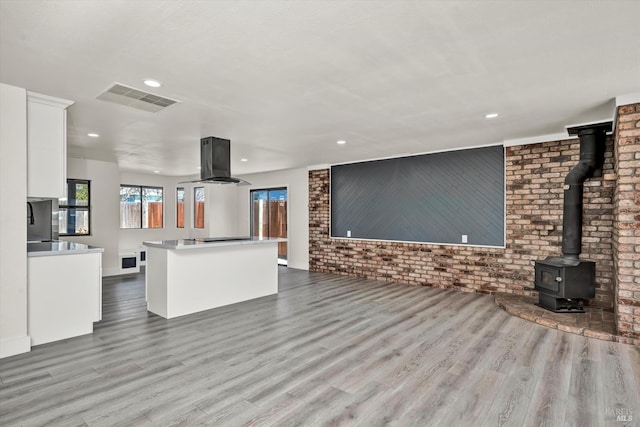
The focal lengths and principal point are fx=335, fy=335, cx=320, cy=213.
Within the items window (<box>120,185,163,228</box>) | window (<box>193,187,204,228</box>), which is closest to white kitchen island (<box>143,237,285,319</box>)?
window (<box>193,187,204,228</box>)

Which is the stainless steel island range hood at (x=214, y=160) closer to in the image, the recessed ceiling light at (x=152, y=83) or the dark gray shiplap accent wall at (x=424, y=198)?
the recessed ceiling light at (x=152, y=83)

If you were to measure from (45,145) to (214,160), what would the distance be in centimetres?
196

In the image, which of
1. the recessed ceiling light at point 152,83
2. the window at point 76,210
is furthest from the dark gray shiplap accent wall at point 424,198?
the window at point 76,210

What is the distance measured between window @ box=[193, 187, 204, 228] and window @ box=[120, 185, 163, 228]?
935 millimetres

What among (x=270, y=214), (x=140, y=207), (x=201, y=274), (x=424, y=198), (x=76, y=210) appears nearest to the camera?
(x=201, y=274)

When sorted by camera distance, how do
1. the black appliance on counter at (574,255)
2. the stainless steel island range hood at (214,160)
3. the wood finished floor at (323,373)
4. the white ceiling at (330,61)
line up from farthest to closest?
the stainless steel island range hood at (214,160) < the black appliance on counter at (574,255) < the wood finished floor at (323,373) < the white ceiling at (330,61)

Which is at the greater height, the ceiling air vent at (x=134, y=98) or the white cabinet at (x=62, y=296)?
the ceiling air vent at (x=134, y=98)

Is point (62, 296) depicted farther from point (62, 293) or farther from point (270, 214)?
point (270, 214)

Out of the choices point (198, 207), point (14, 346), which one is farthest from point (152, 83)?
point (198, 207)

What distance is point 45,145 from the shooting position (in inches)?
135

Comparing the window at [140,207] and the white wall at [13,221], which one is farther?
the window at [140,207]

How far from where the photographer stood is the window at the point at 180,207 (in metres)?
10.1

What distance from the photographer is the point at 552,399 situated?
7.79 ft

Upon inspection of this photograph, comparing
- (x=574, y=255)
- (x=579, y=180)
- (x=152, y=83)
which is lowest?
(x=574, y=255)
